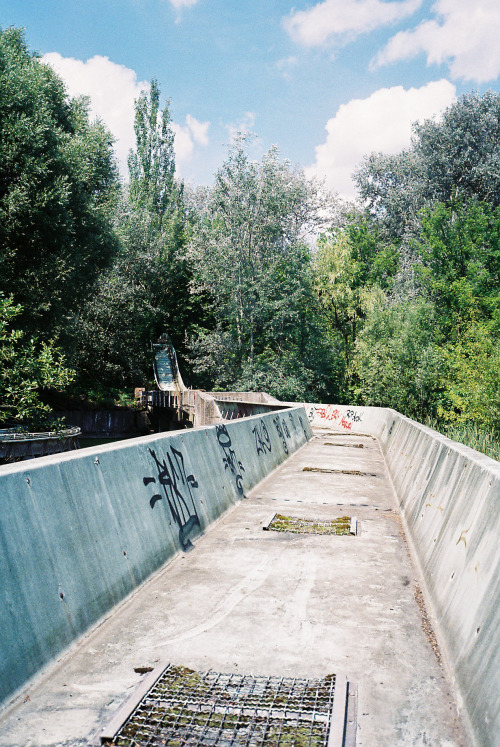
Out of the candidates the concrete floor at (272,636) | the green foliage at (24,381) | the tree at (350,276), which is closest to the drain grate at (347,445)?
the green foliage at (24,381)

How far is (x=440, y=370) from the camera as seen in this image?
43719 millimetres

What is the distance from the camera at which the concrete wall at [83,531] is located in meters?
3.58

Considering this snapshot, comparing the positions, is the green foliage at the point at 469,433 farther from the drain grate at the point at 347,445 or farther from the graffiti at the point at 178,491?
the graffiti at the point at 178,491

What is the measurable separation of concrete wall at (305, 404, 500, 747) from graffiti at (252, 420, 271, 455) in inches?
190

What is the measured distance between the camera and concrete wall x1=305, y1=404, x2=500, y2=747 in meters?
3.22

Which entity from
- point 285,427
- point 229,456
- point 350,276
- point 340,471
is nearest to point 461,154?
point 350,276

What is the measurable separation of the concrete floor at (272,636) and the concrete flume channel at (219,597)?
14mm

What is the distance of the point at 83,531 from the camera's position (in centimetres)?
447

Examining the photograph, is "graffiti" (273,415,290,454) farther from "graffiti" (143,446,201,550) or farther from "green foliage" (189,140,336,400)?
"green foliage" (189,140,336,400)

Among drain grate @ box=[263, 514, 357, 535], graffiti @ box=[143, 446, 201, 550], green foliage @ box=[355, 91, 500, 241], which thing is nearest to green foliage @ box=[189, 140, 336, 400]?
green foliage @ box=[355, 91, 500, 241]

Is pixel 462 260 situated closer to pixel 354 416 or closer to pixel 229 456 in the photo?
pixel 354 416

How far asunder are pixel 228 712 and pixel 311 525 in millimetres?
4787

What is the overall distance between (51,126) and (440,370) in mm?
29208

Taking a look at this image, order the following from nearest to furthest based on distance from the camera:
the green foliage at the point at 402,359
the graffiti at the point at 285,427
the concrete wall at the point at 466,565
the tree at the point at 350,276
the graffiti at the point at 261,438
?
the concrete wall at the point at 466,565 → the graffiti at the point at 261,438 → the graffiti at the point at 285,427 → the green foliage at the point at 402,359 → the tree at the point at 350,276
